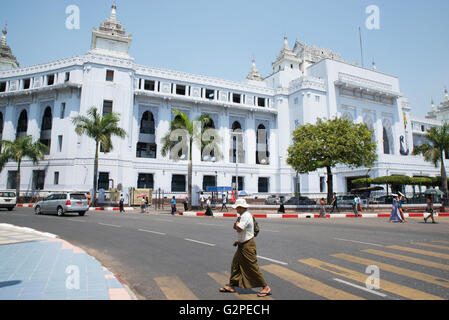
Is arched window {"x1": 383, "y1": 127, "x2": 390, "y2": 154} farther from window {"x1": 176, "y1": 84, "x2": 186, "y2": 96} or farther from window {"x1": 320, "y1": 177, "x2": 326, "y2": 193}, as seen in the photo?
window {"x1": 176, "y1": 84, "x2": 186, "y2": 96}

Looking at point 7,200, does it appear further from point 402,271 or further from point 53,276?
point 402,271

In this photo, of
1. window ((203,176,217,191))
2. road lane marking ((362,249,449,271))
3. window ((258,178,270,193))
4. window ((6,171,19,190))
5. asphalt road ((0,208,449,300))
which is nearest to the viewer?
asphalt road ((0,208,449,300))

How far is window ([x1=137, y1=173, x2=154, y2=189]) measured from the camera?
37.7 m

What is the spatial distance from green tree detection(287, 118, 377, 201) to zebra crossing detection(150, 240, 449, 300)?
20927mm

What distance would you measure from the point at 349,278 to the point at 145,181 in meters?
35.3

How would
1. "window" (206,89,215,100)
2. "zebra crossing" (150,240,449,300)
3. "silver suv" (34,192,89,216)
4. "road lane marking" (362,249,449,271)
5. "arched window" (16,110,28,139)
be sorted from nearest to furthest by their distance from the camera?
"zebra crossing" (150,240,449,300), "road lane marking" (362,249,449,271), "silver suv" (34,192,89,216), "arched window" (16,110,28,139), "window" (206,89,215,100)

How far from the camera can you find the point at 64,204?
60.0 ft

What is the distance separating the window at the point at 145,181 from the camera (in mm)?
37719

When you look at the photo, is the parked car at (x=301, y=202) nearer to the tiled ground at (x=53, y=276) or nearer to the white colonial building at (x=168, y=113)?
the white colonial building at (x=168, y=113)

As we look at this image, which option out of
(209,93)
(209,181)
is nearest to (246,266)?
(209,181)

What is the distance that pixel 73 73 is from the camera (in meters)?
36.2

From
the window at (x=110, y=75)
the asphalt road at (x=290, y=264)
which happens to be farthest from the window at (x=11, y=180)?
the asphalt road at (x=290, y=264)

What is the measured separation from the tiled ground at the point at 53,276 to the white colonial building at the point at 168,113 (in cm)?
2757

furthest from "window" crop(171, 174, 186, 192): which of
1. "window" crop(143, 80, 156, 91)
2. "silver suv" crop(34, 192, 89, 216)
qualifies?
"silver suv" crop(34, 192, 89, 216)
